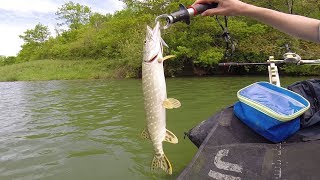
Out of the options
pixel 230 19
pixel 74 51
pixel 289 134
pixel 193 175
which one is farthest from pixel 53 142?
pixel 74 51

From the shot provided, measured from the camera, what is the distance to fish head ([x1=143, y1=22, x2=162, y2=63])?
3016 mm

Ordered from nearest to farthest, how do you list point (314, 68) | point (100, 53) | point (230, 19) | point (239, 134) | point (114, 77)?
1. point (239, 134)
2. point (314, 68)
3. point (230, 19)
4. point (114, 77)
5. point (100, 53)

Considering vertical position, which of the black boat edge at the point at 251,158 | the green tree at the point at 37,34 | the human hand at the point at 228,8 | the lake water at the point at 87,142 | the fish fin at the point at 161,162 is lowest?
the lake water at the point at 87,142

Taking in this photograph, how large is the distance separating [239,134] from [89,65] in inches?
1437

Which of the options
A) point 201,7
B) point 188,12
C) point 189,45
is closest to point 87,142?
point 188,12

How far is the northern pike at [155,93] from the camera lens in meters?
3.06

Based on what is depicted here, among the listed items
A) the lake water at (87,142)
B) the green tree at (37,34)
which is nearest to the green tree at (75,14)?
the green tree at (37,34)

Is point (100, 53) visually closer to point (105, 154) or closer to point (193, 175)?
point (105, 154)

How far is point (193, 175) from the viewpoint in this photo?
3391mm

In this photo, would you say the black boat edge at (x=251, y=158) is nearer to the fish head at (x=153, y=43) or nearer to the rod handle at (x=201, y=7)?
the fish head at (x=153, y=43)

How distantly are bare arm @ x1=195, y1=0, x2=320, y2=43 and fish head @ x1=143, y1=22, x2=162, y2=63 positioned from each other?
1.62 ft

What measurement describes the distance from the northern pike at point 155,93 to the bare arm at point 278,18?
56 centimetres

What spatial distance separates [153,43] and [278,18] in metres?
1.03

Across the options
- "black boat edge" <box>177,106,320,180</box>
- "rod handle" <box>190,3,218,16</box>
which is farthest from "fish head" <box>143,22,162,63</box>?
"black boat edge" <box>177,106,320,180</box>
